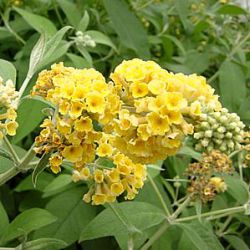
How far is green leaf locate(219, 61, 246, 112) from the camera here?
216cm

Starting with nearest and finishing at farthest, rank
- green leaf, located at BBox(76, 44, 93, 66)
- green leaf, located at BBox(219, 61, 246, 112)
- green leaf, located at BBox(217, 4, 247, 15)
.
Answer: green leaf, located at BBox(76, 44, 93, 66) < green leaf, located at BBox(219, 61, 246, 112) < green leaf, located at BBox(217, 4, 247, 15)

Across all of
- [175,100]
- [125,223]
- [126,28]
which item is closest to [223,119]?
[175,100]

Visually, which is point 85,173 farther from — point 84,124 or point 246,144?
point 246,144

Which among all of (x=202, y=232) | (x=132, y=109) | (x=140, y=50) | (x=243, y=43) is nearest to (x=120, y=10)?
(x=140, y=50)

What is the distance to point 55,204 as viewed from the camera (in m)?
1.61

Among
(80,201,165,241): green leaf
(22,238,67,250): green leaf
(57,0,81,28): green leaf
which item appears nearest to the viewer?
(22,238,67,250): green leaf

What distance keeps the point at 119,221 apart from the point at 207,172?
26cm

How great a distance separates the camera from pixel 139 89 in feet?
3.34

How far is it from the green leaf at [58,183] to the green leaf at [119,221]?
0.16 meters

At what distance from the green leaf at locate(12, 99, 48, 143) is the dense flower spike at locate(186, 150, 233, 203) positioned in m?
0.43

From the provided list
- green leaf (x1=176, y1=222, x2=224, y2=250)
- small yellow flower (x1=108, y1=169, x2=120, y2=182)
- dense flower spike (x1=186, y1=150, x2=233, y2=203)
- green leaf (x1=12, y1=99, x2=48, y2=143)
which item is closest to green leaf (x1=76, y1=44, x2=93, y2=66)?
green leaf (x1=12, y1=99, x2=48, y2=143)

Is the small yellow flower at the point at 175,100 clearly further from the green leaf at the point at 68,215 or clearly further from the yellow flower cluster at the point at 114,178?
the green leaf at the point at 68,215

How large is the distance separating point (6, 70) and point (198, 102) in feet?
1.57

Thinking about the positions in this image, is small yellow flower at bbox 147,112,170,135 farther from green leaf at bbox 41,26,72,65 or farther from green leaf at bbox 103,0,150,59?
green leaf at bbox 103,0,150,59
